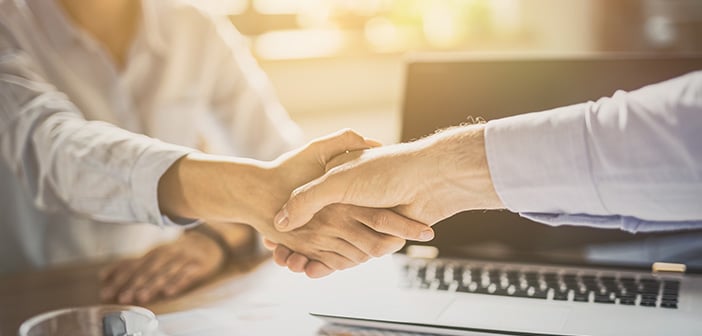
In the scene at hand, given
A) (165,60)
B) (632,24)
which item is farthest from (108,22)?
(632,24)

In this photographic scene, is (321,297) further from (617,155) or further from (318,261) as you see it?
(617,155)

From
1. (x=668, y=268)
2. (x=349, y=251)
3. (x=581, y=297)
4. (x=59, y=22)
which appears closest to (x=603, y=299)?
(x=581, y=297)

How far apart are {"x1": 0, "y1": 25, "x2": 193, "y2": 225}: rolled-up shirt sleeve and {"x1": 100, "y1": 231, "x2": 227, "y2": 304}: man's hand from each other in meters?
0.07

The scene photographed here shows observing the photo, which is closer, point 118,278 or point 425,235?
point 425,235

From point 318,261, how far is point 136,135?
0.73ft

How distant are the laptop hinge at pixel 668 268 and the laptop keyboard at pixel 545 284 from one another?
0.02 metres

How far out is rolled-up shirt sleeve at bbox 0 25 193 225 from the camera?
2.73 ft

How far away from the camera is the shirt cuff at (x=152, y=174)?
0.82m

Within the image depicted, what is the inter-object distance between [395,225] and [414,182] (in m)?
0.05

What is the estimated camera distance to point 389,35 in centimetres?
237

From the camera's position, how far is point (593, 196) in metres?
0.66

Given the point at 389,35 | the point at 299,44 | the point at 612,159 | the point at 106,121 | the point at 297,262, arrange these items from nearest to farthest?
the point at 612,159 → the point at 297,262 → the point at 106,121 → the point at 299,44 → the point at 389,35

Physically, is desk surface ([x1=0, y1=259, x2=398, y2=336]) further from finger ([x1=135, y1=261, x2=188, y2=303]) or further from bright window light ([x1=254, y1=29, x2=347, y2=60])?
bright window light ([x1=254, y1=29, x2=347, y2=60])

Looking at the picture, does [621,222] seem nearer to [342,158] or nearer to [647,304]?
[647,304]
